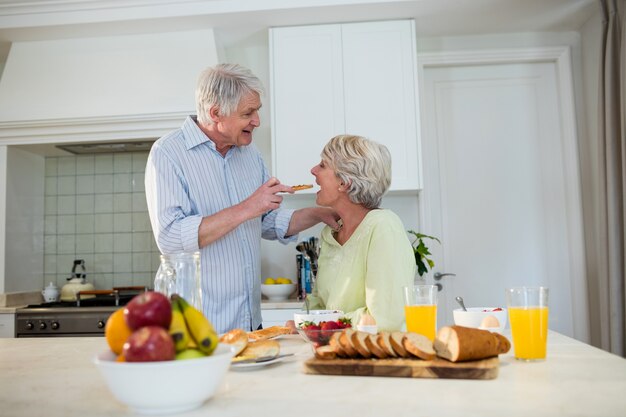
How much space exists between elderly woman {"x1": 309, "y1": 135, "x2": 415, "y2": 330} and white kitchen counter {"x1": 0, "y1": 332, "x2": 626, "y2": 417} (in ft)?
1.55

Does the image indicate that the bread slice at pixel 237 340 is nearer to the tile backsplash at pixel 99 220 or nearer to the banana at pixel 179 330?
the banana at pixel 179 330

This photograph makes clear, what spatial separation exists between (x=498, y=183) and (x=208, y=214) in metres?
2.37

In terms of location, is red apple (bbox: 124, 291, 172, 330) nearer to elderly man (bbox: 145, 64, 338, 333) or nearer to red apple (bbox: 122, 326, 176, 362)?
red apple (bbox: 122, 326, 176, 362)

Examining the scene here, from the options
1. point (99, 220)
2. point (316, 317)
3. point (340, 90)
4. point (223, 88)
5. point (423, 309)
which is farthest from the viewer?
point (99, 220)

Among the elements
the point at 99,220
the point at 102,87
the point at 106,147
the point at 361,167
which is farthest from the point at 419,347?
the point at 99,220

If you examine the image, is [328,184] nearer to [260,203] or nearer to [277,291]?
[260,203]

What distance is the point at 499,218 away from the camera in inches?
154

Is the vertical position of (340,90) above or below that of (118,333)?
above

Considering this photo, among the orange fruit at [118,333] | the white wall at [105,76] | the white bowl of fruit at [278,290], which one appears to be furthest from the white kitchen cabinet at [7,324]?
the orange fruit at [118,333]

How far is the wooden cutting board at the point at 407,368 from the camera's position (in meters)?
1.09

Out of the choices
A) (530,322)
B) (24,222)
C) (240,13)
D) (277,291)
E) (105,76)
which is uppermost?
(240,13)

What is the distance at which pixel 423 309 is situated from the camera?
4.42 feet

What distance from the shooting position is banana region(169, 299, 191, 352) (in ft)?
3.09

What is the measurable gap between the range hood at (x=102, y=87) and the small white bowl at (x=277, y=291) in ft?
3.74
